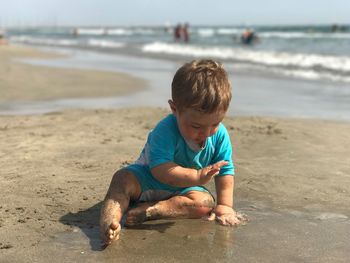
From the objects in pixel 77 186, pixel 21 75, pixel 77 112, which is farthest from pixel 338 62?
pixel 77 186

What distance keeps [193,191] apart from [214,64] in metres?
0.73

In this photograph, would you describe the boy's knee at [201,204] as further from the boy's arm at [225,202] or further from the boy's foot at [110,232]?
the boy's foot at [110,232]

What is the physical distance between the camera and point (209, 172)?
2.56 m

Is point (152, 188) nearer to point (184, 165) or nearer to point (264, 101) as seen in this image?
point (184, 165)

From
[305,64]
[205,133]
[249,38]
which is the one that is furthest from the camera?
[249,38]

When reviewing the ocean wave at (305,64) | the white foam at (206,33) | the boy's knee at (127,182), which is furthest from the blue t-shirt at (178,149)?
the white foam at (206,33)

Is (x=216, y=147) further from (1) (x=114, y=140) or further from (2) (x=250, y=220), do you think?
(1) (x=114, y=140)

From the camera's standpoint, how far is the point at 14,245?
2486 mm

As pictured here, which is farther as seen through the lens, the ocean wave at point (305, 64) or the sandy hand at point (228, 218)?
the ocean wave at point (305, 64)

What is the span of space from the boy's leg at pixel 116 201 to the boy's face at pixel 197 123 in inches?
16.1

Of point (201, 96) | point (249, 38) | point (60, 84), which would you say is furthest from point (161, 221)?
point (249, 38)

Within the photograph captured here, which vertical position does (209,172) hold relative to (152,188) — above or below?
above

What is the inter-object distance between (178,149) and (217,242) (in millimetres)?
550

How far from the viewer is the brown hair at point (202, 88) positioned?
2479mm
